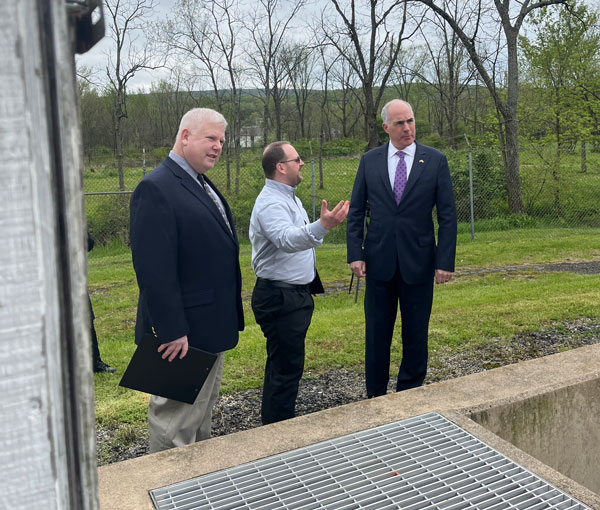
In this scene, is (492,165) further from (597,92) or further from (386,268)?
(386,268)

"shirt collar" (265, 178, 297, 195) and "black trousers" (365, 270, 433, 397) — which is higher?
"shirt collar" (265, 178, 297, 195)

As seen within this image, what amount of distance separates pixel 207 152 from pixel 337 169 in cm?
1816

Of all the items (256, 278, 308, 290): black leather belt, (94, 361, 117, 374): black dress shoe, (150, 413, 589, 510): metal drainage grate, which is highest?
(256, 278, 308, 290): black leather belt

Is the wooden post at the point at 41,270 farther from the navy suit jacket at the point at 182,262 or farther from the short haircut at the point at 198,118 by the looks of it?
the short haircut at the point at 198,118

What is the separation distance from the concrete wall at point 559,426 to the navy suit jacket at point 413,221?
1165 millimetres

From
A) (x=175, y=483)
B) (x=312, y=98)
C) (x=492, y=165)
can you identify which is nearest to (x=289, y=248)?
(x=175, y=483)

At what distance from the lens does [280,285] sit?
343 centimetres

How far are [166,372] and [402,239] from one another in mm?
1845

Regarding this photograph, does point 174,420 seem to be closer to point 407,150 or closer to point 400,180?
point 400,180

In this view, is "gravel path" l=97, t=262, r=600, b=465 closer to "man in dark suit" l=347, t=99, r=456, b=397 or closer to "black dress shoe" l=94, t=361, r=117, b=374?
"man in dark suit" l=347, t=99, r=456, b=397

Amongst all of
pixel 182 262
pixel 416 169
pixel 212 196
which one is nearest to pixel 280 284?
pixel 212 196

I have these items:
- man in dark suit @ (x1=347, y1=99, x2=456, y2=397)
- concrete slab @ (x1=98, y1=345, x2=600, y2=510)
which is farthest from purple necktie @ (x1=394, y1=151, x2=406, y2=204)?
concrete slab @ (x1=98, y1=345, x2=600, y2=510)

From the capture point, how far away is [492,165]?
16.4 m

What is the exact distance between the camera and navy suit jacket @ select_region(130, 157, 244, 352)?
8.52ft
